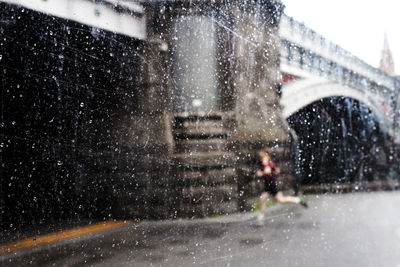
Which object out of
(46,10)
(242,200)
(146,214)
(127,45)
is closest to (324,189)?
(242,200)

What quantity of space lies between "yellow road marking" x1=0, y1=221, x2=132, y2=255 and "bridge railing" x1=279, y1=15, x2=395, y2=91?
96cm

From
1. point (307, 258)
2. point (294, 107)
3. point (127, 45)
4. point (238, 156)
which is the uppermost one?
point (127, 45)

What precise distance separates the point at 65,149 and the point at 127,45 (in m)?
0.47

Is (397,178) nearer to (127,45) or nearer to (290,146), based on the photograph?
(290,146)

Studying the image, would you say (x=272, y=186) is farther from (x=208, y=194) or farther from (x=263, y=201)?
(x=208, y=194)

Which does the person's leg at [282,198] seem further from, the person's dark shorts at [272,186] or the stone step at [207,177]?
the stone step at [207,177]

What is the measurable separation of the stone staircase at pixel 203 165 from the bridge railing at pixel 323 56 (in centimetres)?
43

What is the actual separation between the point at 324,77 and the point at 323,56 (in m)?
0.14

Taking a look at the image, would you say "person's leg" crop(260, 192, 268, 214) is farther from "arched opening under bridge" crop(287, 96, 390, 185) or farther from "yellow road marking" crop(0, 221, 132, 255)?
"yellow road marking" crop(0, 221, 132, 255)

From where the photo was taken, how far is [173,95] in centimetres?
117

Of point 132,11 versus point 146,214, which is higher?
point 132,11

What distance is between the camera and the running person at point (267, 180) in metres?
1.16

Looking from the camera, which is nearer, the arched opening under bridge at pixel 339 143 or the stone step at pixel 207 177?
the stone step at pixel 207 177

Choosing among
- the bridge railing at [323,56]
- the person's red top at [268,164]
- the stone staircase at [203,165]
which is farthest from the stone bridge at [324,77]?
the stone staircase at [203,165]
